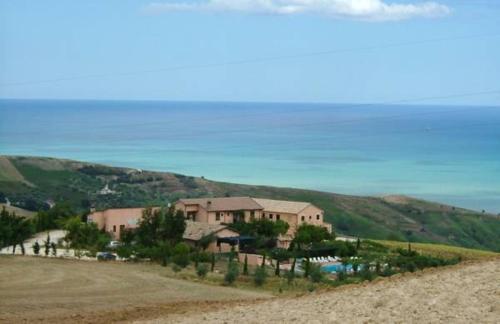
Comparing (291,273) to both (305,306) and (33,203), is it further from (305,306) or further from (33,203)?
(33,203)

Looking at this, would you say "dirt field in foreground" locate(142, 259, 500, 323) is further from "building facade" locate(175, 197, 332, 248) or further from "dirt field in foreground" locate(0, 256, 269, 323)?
"building facade" locate(175, 197, 332, 248)

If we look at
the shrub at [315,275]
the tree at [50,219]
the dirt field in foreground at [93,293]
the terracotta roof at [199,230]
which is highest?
the tree at [50,219]

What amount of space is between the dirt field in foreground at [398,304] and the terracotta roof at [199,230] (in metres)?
26.1

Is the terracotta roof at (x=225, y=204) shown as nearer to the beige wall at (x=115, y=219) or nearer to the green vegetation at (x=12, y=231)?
the beige wall at (x=115, y=219)

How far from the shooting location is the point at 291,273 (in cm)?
2744

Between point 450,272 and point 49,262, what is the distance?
17.7 metres

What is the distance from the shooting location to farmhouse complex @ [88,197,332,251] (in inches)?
1741

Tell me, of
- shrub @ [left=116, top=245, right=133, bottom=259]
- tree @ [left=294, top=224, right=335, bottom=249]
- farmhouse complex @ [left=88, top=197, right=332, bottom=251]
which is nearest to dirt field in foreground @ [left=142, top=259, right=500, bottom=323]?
shrub @ [left=116, top=245, right=133, bottom=259]

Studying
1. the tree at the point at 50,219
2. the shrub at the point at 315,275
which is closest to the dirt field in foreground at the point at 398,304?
the shrub at the point at 315,275

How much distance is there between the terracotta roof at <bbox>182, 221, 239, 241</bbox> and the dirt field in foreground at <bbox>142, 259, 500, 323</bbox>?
2614 centimetres

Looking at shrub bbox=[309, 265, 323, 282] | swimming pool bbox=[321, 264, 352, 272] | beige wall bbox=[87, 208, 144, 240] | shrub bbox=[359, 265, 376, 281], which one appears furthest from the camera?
beige wall bbox=[87, 208, 144, 240]

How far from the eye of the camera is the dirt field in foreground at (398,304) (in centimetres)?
1196

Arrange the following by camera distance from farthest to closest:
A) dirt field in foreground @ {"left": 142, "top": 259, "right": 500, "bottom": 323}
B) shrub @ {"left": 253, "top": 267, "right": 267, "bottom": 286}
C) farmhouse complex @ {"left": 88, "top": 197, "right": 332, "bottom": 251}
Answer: farmhouse complex @ {"left": 88, "top": 197, "right": 332, "bottom": 251} < shrub @ {"left": 253, "top": 267, "right": 267, "bottom": 286} < dirt field in foreground @ {"left": 142, "top": 259, "right": 500, "bottom": 323}

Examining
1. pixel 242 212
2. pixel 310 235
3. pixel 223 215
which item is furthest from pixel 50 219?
pixel 310 235
